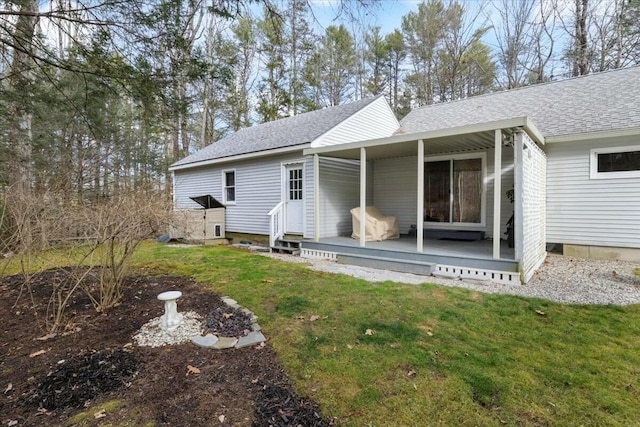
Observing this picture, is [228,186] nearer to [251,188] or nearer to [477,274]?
[251,188]

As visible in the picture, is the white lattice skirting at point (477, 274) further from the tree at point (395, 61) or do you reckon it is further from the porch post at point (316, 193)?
the tree at point (395, 61)

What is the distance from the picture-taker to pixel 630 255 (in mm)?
6570

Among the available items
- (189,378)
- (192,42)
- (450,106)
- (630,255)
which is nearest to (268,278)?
(189,378)

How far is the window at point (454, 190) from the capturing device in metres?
8.19

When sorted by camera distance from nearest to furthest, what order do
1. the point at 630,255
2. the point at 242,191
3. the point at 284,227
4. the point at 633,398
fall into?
1. the point at 633,398
2. the point at 630,255
3. the point at 284,227
4. the point at 242,191

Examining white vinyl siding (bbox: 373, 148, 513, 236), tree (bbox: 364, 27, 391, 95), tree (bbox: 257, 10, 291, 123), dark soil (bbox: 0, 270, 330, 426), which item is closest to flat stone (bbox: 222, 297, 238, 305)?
dark soil (bbox: 0, 270, 330, 426)

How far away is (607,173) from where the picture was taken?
673 cm

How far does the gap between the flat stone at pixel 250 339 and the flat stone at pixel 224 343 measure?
48 millimetres

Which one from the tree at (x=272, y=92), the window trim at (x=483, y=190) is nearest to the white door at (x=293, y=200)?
the window trim at (x=483, y=190)

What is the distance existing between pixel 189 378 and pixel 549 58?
66.3 feet

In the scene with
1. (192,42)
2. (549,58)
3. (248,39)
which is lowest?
(192,42)

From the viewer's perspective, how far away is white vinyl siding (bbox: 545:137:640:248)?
6.53 meters

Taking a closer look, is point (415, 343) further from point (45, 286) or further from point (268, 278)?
point (45, 286)

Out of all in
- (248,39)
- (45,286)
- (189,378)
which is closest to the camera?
(189,378)
